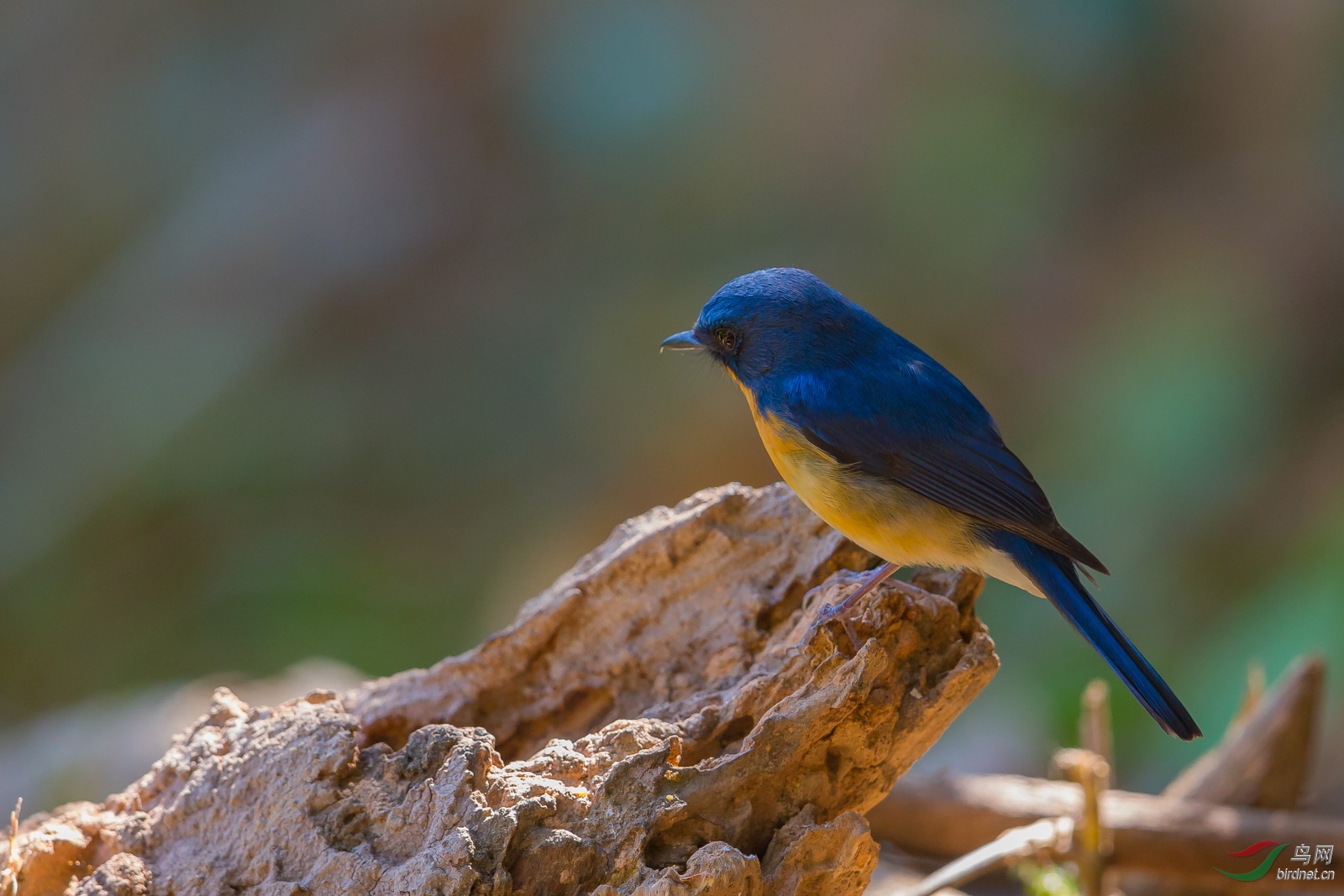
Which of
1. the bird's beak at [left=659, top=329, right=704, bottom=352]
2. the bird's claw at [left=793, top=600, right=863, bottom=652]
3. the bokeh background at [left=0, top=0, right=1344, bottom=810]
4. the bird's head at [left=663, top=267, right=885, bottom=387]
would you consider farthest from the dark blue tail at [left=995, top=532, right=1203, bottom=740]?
the bokeh background at [left=0, top=0, right=1344, bottom=810]

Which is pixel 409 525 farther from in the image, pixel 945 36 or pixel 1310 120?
pixel 1310 120

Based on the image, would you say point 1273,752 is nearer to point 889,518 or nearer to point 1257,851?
point 1257,851

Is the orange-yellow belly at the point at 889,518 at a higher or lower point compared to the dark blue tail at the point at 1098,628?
higher

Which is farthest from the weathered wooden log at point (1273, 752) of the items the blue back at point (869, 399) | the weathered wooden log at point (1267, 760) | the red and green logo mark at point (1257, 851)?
the blue back at point (869, 399)

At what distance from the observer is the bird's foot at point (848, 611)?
275cm

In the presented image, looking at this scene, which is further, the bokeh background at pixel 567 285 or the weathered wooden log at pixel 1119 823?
the bokeh background at pixel 567 285

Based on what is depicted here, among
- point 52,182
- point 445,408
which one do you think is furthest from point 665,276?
point 52,182

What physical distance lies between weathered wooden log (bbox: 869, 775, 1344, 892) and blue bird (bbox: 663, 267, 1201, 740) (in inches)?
49.1

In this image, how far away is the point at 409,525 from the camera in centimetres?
1023

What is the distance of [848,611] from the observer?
2.85 meters

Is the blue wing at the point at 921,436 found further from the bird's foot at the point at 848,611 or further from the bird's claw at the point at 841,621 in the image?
the bird's claw at the point at 841,621

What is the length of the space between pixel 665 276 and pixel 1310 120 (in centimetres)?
540

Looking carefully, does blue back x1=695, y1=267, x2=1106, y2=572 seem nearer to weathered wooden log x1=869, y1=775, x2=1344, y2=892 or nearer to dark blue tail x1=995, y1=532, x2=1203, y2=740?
dark blue tail x1=995, y1=532, x2=1203, y2=740

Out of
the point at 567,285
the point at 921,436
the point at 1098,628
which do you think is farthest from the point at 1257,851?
the point at 567,285
